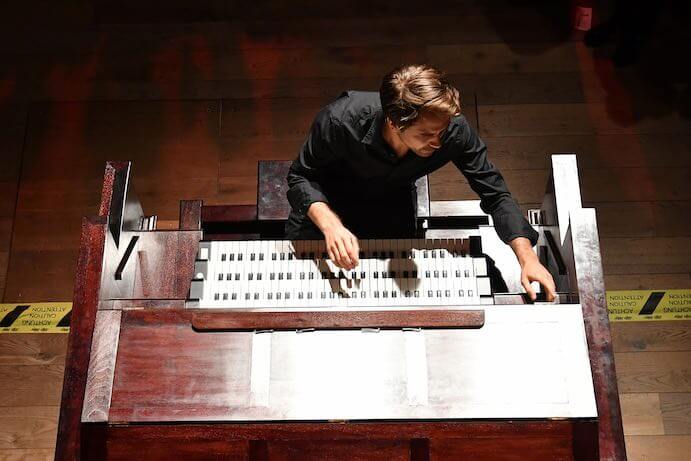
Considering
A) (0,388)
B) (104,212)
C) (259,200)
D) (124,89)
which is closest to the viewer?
(104,212)

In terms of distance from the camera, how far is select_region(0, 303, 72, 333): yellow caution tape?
3.59m

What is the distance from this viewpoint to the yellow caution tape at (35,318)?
11.8 ft

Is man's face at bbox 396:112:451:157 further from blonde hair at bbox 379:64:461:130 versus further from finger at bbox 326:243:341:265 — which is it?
finger at bbox 326:243:341:265

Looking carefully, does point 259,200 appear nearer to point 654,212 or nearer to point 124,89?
point 124,89

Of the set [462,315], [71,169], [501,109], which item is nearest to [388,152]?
[462,315]

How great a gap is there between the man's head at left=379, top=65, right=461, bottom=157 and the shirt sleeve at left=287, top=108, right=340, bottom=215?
287mm

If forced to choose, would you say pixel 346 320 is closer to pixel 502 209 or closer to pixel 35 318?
pixel 502 209

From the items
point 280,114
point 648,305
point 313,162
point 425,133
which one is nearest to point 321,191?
point 313,162

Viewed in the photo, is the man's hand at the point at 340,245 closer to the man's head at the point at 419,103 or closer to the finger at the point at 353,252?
the finger at the point at 353,252

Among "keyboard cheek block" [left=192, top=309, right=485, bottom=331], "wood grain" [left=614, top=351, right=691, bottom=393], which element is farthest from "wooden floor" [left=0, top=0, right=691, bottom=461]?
"keyboard cheek block" [left=192, top=309, right=485, bottom=331]

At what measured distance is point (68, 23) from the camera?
4328 mm

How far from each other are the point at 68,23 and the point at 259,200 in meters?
2.17

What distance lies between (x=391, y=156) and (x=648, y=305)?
6.26ft

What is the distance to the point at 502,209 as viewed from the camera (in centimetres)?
255
